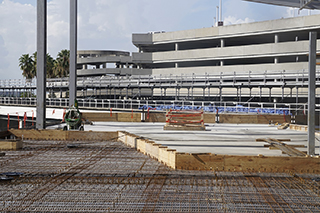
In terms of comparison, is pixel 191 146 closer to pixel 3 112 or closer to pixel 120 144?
pixel 120 144

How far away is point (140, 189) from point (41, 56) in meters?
12.2

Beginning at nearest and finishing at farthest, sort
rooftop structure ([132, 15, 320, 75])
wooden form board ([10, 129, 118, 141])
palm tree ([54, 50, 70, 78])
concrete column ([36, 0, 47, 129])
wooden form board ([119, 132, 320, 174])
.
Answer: wooden form board ([119, 132, 320, 174]) < wooden form board ([10, 129, 118, 141]) < concrete column ([36, 0, 47, 129]) < rooftop structure ([132, 15, 320, 75]) < palm tree ([54, 50, 70, 78])

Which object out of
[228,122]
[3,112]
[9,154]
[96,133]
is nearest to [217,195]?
[9,154]

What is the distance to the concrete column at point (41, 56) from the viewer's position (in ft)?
59.2

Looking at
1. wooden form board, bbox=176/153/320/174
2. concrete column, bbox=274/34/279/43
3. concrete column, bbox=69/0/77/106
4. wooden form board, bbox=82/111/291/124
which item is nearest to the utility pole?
concrete column, bbox=69/0/77/106

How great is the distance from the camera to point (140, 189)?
834cm

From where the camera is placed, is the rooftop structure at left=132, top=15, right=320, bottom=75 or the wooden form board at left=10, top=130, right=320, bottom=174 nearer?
the wooden form board at left=10, top=130, right=320, bottom=174

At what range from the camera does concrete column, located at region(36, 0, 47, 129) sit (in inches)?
710

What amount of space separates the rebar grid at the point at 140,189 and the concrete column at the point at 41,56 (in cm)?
690

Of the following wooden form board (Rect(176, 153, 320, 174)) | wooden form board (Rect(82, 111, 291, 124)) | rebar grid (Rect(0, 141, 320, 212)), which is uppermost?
wooden form board (Rect(82, 111, 291, 124))

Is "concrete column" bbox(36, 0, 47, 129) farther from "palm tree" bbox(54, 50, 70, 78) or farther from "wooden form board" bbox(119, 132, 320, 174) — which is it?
"palm tree" bbox(54, 50, 70, 78)

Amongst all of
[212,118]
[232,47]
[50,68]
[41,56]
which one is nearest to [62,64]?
[50,68]

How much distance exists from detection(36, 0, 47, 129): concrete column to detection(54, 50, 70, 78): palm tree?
73.1 metres

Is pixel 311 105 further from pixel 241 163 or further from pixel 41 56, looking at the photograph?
pixel 41 56
